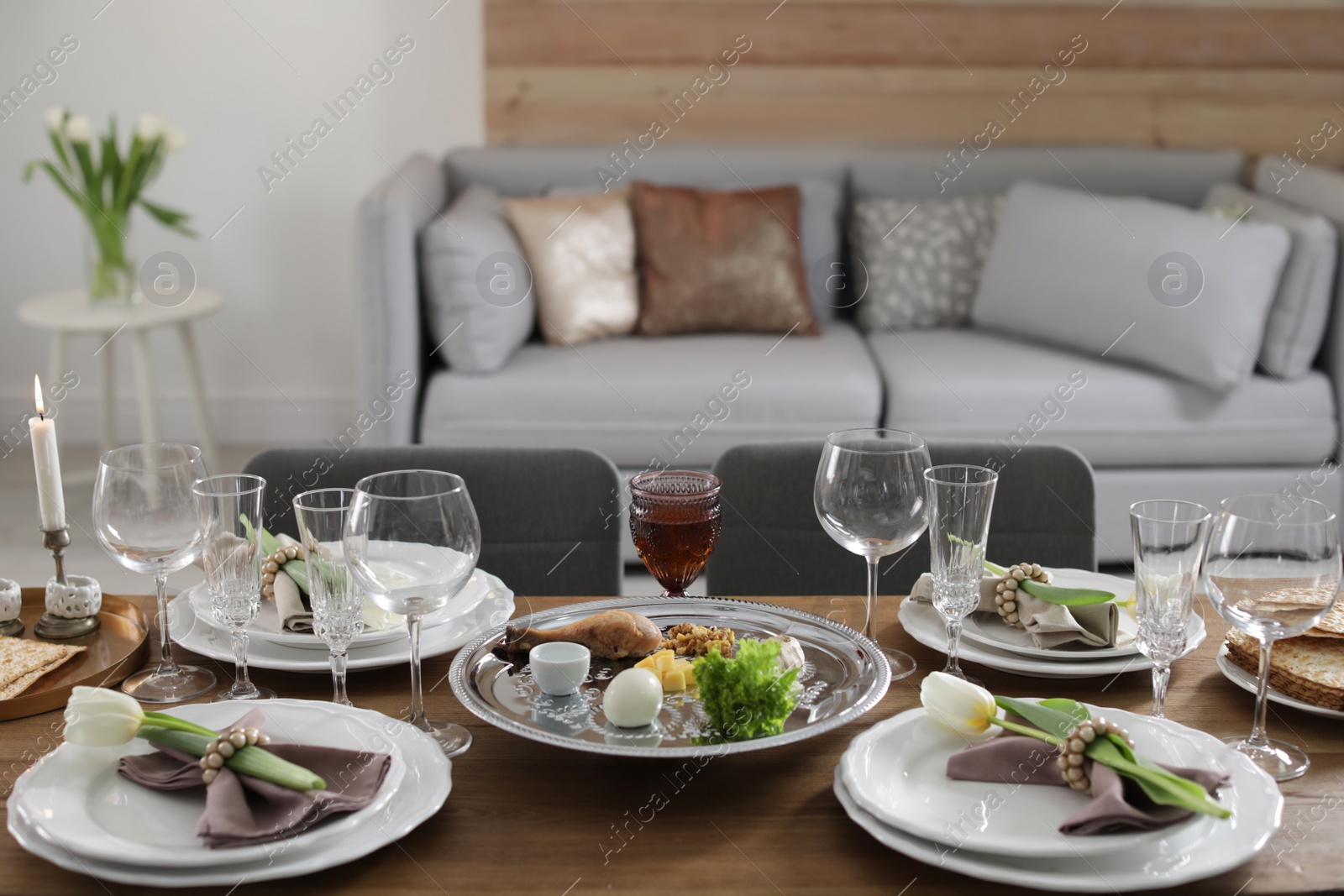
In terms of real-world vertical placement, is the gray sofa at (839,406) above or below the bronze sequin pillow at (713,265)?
below

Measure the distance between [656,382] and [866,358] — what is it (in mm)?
509

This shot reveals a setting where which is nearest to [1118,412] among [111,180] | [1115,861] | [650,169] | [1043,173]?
[1043,173]

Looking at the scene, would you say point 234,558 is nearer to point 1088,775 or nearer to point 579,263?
point 1088,775

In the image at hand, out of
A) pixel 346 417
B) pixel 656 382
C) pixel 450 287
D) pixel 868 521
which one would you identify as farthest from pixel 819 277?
pixel 868 521

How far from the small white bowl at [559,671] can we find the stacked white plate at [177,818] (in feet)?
0.34

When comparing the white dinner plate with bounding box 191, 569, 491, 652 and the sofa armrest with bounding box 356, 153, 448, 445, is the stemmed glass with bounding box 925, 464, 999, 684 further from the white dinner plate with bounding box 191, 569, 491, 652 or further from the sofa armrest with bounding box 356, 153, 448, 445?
the sofa armrest with bounding box 356, 153, 448, 445

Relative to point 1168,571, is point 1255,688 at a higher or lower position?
lower

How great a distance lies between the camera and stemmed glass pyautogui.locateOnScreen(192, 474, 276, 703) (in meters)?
0.92

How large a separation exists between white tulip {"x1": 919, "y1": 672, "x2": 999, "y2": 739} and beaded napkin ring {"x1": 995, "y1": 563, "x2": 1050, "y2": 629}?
199 millimetres

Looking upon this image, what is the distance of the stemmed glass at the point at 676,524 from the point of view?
1.10 meters

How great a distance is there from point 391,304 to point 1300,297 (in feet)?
6.52

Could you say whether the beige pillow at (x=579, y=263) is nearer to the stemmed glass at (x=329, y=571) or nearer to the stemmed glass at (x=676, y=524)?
the stemmed glass at (x=676, y=524)

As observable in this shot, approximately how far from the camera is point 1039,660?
100 cm

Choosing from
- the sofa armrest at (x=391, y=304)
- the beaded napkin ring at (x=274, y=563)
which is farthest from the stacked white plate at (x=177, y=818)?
the sofa armrest at (x=391, y=304)
